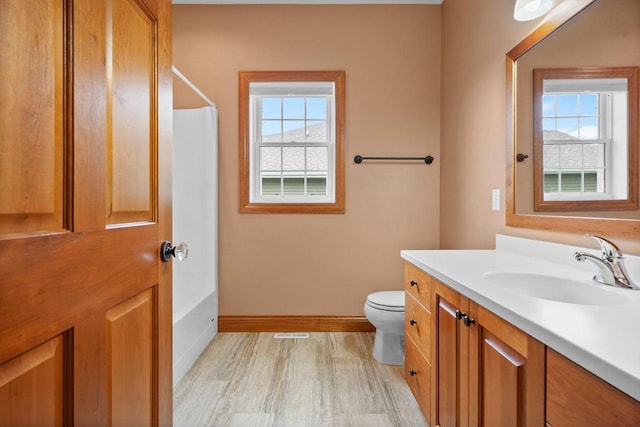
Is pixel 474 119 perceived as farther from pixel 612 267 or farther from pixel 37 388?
pixel 37 388

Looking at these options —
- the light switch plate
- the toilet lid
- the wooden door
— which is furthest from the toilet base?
the wooden door

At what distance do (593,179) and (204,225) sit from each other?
2.26 metres

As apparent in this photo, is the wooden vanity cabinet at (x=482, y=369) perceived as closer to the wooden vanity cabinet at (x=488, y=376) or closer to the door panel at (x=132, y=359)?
the wooden vanity cabinet at (x=488, y=376)

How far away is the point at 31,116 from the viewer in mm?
541

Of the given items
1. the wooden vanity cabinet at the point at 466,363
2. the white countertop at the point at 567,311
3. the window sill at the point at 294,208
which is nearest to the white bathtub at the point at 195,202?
the window sill at the point at 294,208

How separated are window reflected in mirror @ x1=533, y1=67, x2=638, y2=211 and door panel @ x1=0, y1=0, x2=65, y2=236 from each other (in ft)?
5.08

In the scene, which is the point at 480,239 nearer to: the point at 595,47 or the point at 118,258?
the point at 595,47

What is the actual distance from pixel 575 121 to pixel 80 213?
5.44ft

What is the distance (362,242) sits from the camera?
8.54ft

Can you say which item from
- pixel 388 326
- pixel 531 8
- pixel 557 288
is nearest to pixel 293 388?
pixel 388 326

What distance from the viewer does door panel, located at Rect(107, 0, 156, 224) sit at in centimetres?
76

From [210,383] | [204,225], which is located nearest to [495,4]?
[204,225]

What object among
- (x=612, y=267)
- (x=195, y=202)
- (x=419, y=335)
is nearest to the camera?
(x=612, y=267)

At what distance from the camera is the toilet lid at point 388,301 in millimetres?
1992
